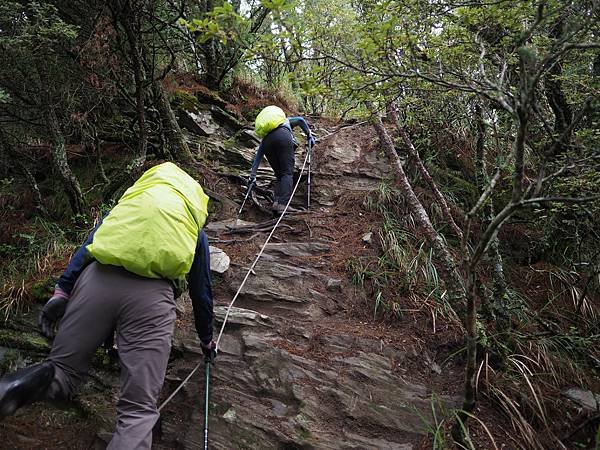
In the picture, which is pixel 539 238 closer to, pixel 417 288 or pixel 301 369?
pixel 417 288

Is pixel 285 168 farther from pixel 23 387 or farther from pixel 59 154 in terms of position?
pixel 23 387

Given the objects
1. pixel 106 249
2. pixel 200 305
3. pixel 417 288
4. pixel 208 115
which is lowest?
pixel 417 288

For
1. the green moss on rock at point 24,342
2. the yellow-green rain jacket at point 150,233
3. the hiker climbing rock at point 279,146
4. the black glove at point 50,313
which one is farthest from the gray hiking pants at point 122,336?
the hiker climbing rock at point 279,146

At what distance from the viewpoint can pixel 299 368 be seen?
3.62 meters

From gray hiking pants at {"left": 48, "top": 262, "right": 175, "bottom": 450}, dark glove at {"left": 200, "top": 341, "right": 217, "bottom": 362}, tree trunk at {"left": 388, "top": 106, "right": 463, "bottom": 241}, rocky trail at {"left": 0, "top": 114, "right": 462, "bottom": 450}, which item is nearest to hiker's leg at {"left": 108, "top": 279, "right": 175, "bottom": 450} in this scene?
gray hiking pants at {"left": 48, "top": 262, "right": 175, "bottom": 450}

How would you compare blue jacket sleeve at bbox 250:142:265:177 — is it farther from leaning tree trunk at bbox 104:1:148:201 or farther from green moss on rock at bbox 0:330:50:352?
green moss on rock at bbox 0:330:50:352

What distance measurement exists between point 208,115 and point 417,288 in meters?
6.19

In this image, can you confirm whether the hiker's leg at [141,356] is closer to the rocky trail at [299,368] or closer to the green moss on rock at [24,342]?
the rocky trail at [299,368]

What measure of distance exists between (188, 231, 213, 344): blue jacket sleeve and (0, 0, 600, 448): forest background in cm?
147

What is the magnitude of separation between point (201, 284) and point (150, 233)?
0.78m

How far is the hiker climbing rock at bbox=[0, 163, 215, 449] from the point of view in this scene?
7.73 ft

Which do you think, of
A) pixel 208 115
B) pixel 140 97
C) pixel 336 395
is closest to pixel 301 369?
pixel 336 395

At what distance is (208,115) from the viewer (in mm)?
8641

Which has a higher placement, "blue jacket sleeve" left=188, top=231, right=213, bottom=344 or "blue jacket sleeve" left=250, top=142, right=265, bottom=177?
"blue jacket sleeve" left=250, top=142, right=265, bottom=177
